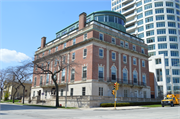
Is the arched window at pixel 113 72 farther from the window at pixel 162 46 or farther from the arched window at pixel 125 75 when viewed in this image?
the window at pixel 162 46

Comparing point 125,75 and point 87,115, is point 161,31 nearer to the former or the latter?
point 125,75

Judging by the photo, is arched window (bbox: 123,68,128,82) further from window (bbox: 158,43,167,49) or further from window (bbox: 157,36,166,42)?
window (bbox: 157,36,166,42)

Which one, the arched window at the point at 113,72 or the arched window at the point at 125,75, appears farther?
the arched window at the point at 125,75

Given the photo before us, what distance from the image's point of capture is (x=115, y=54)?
135ft

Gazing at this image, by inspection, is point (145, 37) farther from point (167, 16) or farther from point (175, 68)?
point (175, 68)

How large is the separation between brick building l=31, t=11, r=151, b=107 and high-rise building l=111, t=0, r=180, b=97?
25.4 meters

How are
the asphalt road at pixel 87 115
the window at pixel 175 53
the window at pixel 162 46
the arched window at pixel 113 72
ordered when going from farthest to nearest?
the window at pixel 162 46
the window at pixel 175 53
the arched window at pixel 113 72
the asphalt road at pixel 87 115

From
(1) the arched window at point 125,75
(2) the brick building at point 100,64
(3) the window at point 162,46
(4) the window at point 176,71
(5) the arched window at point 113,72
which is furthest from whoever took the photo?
(3) the window at point 162,46

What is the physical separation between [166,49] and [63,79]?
53667mm

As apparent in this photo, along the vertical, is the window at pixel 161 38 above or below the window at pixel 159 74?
above

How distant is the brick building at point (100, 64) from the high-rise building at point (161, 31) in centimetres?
2541

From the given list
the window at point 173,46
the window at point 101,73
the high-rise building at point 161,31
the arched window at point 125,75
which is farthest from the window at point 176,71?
the window at point 101,73

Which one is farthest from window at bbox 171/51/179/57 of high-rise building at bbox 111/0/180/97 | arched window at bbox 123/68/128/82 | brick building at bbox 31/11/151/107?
arched window at bbox 123/68/128/82

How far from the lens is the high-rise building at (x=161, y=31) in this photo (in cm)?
7112
